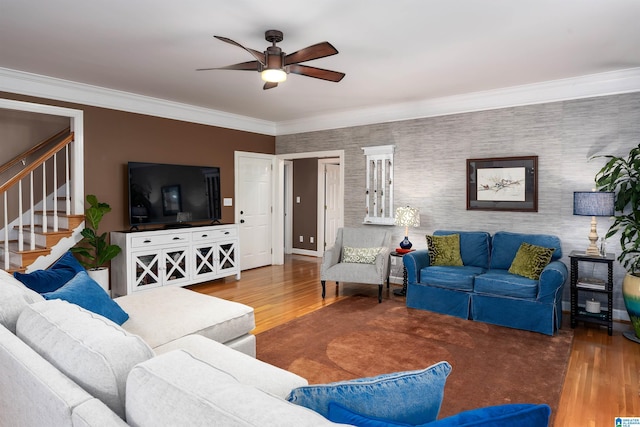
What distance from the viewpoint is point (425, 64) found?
3789 mm


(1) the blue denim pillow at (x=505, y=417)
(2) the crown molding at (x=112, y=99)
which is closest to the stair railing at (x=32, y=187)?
(2) the crown molding at (x=112, y=99)

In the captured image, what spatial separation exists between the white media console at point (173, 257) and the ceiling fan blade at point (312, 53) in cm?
306

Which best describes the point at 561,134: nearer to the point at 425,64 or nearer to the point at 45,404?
the point at 425,64

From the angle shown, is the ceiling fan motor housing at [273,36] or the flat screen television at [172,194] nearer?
the ceiling fan motor housing at [273,36]

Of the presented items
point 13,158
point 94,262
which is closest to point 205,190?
point 94,262

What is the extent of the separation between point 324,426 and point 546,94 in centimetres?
481

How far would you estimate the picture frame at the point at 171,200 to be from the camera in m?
5.28

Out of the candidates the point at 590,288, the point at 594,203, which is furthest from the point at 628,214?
the point at 590,288

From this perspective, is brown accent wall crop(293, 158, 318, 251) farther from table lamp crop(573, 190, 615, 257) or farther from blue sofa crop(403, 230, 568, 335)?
table lamp crop(573, 190, 615, 257)

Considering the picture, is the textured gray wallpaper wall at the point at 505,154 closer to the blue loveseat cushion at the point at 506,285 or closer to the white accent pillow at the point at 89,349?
the blue loveseat cushion at the point at 506,285

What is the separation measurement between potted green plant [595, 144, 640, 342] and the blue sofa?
53 centimetres

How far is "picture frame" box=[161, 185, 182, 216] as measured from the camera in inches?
208

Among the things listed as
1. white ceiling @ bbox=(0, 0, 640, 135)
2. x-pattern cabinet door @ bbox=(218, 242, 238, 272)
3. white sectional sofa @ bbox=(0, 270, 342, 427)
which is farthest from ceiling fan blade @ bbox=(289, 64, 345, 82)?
x-pattern cabinet door @ bbox=(218, 242, 238, 272)

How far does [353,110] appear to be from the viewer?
590 centimetres
